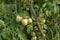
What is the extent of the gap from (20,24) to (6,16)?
0.59 ft

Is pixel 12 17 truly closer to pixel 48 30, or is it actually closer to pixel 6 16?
pixel 6 16

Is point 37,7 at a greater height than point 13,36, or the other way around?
point 37,7

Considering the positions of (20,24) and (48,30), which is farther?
(48,30)

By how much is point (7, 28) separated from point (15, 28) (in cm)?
8

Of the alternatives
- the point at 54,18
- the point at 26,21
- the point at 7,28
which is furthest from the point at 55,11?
the point at 7,28

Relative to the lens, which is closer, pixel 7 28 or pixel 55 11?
pixel 7 28

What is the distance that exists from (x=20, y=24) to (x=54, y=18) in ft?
1.57

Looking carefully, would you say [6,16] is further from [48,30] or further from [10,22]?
[48,30]

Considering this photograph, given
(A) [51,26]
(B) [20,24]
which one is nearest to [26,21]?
(B) [20,24]

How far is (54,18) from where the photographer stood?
104 inches

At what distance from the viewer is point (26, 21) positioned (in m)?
2.29

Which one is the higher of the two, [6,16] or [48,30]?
[6,16]

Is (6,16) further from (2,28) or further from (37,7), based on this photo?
(37,7)

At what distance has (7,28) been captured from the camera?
2.31 m
